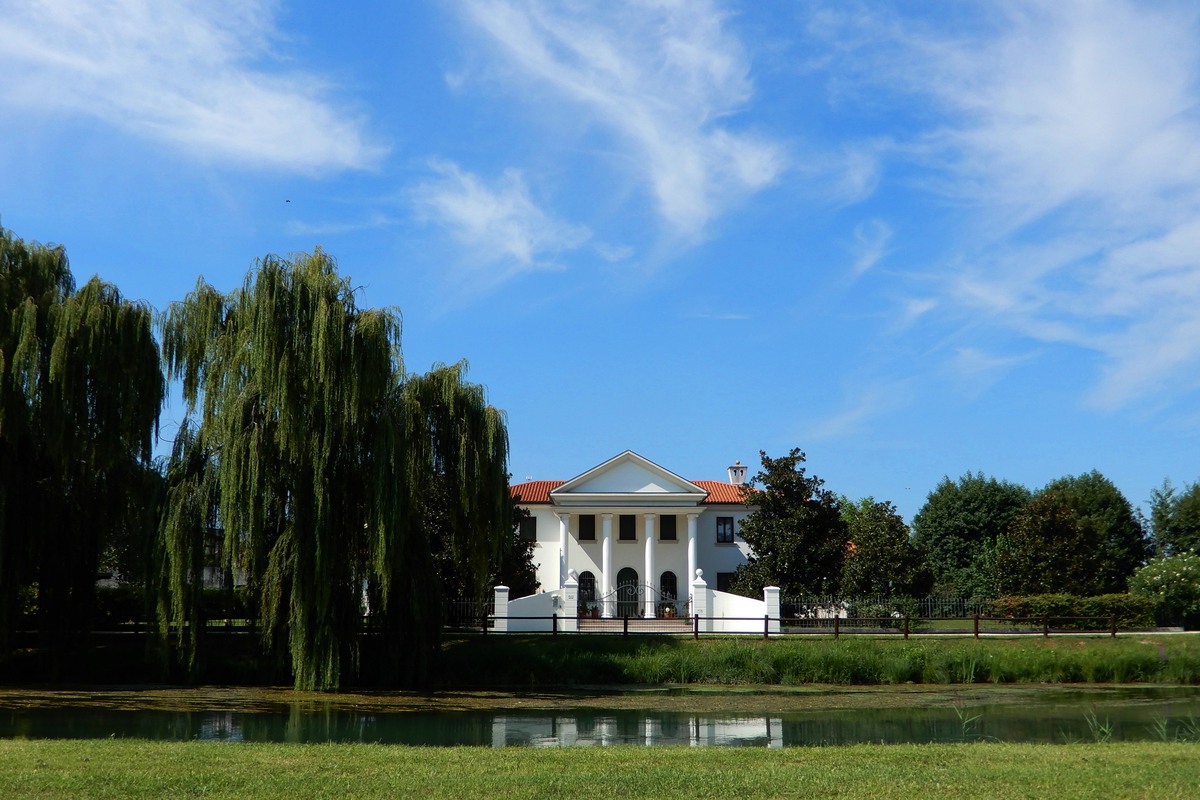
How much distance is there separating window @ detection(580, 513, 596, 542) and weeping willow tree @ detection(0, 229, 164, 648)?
26.2m

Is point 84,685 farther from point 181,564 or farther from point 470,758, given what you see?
point 470,758

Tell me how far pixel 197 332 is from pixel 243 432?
3.21m

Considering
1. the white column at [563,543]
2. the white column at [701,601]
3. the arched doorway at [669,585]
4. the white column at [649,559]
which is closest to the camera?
the white column at [701,601]

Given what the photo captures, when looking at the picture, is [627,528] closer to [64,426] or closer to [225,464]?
[225,464]

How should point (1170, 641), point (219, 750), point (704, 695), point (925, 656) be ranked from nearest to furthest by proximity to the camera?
1. point (219, 750)
2. point (704, 695)
3. point (925, 656)
4. point (1170, 641)

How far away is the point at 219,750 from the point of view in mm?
12266

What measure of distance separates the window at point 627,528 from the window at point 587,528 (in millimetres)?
1231

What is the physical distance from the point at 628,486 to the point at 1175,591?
21875 mm

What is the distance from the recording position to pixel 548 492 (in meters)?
50.7

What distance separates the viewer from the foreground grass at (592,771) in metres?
9.54

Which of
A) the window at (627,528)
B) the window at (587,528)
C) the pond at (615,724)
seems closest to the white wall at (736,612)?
the window at (627,528)

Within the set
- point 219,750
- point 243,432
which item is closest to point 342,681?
point 243,432

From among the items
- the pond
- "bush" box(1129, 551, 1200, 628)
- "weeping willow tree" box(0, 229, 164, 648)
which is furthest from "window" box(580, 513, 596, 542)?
the pond

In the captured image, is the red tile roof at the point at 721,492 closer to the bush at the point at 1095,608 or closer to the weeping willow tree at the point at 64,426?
the bush at the point at 1095,608
